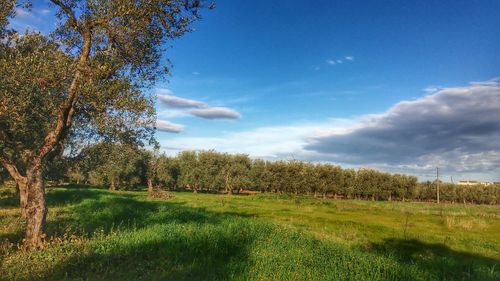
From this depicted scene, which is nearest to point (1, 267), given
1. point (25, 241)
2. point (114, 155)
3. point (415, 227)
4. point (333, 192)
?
point (25, 241)

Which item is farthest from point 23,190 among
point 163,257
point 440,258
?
point 440,258

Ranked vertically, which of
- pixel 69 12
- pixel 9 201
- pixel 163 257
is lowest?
pixel 9 201

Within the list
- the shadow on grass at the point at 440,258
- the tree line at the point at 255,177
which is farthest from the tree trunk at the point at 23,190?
the tree line at the point at 255,177

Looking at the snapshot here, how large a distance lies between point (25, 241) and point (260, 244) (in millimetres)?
9703

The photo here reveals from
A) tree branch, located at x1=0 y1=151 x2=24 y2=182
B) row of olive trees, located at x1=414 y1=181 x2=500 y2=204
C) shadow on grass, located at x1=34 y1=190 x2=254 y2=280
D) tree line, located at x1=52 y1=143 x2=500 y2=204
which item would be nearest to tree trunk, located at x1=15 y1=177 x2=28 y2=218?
tree branch, located at x1=0 y1=151 x2=24 y2=182

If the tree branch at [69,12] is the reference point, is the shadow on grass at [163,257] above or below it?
below

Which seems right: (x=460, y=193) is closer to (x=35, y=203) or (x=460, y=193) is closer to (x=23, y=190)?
(x=23, y=190)

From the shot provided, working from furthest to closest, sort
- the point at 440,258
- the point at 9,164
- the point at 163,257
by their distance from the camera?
the point at 9,164 < the point at 440,258 < the point at 163,257

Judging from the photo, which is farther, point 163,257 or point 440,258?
point 440,258

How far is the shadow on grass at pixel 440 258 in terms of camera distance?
1600cm

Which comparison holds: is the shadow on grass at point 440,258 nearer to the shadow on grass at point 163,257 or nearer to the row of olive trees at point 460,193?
the shadow on grass at point 163,257

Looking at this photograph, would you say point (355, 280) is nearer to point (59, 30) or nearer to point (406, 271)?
point (406, 271)

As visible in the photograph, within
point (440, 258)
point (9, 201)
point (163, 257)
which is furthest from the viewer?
point (9, 201)

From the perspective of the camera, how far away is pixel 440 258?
821 inches
